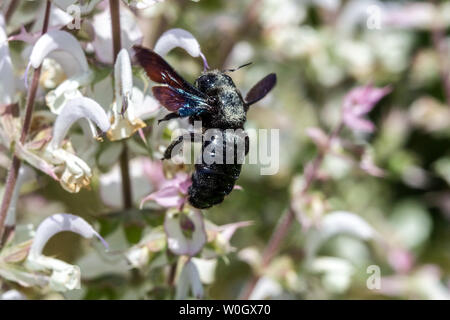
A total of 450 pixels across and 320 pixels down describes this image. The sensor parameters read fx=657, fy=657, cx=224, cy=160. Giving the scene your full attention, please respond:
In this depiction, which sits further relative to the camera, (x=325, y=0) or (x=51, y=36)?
(x=325, y=0)

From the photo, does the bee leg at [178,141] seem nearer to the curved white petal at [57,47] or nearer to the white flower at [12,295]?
the curved white petal at [57,47]

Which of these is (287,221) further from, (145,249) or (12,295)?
(12,295)

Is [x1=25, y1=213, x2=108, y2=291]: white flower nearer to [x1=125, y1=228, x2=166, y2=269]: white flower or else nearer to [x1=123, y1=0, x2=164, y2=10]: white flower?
[x1=125, y1=228, x2=166, y2=269]: white flower

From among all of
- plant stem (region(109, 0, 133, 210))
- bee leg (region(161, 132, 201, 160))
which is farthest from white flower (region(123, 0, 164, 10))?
bee leg (region(161, 132, 201, 160))

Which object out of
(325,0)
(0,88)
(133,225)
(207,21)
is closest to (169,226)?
(133,225)

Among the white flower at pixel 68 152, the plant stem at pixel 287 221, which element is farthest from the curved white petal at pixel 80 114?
the plant stem at pixel 287 221

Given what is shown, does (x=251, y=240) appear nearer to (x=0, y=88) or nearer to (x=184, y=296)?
(x=184, y=296)
